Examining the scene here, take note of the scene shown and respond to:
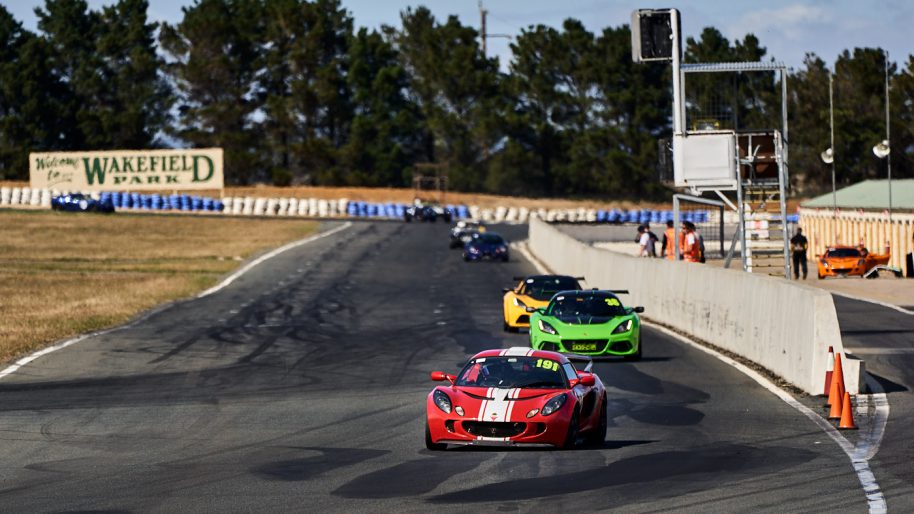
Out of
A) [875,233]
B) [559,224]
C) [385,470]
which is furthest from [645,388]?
[559,224]

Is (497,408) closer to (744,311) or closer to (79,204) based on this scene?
(744,311)

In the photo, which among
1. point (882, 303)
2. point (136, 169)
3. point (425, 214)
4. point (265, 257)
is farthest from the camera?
point (136, 169)

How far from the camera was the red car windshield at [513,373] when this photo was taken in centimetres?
1568

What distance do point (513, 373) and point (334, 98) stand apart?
125725mm

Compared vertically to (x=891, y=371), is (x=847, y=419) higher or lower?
higher

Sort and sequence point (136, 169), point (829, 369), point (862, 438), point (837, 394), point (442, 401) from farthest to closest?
point (136, 169)
point (829, 369)
point (837, 394)
point (862, 438)
point (442, 401)

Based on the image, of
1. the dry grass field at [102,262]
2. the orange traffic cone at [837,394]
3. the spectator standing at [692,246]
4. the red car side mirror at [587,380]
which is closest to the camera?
the red car side mirror at [587,380]

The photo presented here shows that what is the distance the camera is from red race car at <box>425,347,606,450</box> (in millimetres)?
14945

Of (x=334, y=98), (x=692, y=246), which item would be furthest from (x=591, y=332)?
(x=334, y=98)

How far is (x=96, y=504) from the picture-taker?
39.9ft

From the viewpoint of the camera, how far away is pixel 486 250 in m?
61.3

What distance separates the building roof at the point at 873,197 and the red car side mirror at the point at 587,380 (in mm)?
44889

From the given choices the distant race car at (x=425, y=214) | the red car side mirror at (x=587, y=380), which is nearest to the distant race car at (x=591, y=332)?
the red car side mirror at (x=587, y=380)

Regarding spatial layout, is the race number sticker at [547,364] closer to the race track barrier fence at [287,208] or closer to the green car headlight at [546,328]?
the green car headlight at [546,328]
